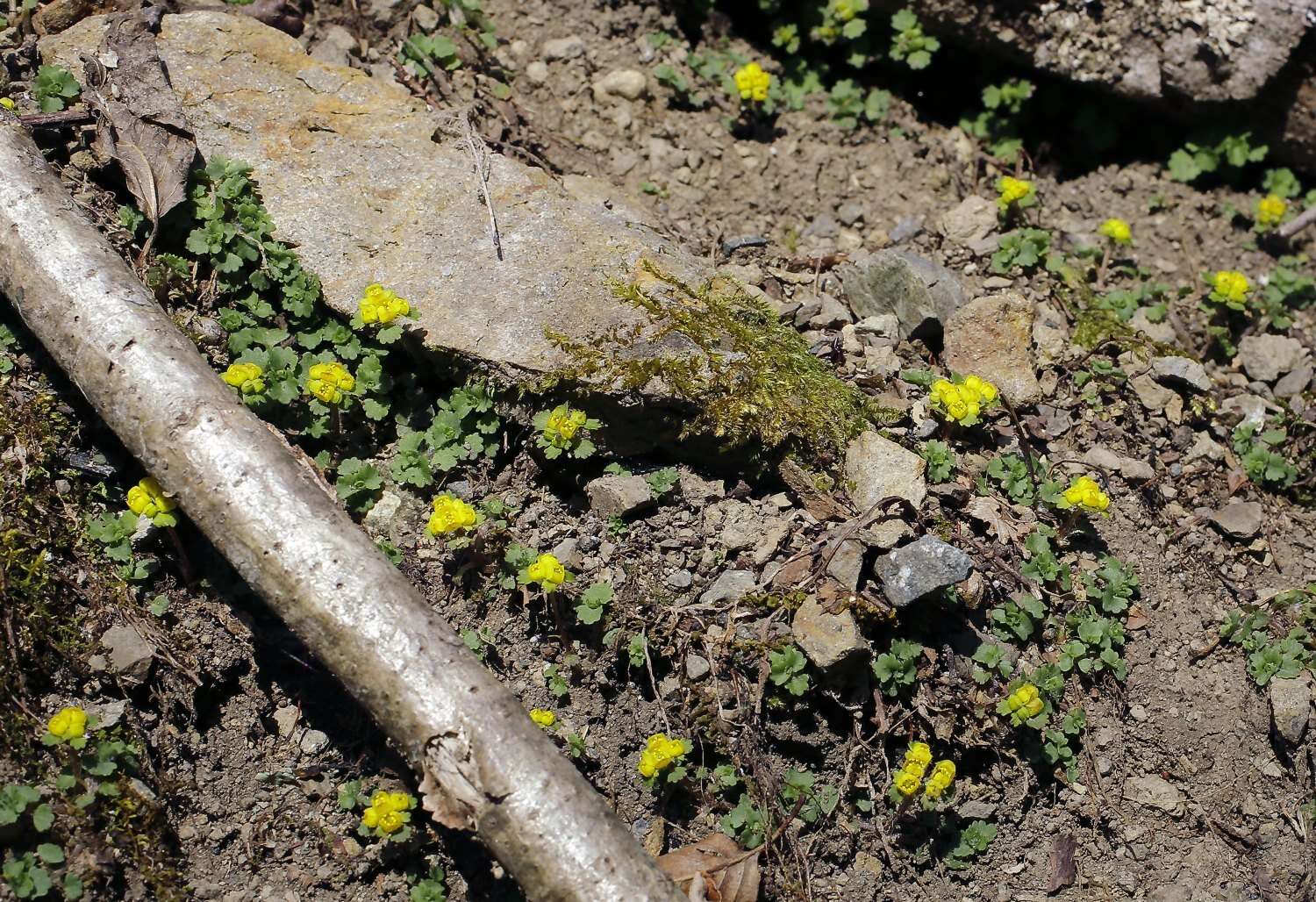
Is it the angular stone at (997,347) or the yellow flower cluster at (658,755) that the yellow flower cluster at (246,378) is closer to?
the yellow flower cluster at (658,755)

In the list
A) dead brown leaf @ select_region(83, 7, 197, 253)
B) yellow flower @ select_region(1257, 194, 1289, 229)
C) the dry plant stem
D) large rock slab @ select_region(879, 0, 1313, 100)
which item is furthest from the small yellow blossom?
large rock slab @ select_region(879, 0, 1313, 100)

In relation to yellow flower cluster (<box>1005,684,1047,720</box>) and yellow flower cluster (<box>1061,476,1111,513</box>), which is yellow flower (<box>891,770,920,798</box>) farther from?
yellow flower cluster (<box>1061,476,1111,513</box>)

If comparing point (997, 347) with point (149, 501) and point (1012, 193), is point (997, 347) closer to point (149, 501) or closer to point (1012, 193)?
point (1012, 193)

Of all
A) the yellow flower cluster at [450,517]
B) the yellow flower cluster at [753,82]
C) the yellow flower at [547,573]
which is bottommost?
the yellow flower at [547,573]

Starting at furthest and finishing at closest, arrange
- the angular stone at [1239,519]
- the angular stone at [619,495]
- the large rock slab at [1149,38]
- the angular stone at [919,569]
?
1. the large rock slab at [1149,38]
2. the angular stone at [1239,519]
3. the angular stone at [619,495]
4. the angular stone at [919,569]

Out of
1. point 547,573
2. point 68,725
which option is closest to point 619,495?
point 547,573

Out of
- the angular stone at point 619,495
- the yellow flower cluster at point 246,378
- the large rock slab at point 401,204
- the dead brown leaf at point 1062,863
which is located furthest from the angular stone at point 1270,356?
the yellow flower cluster at point 246,378
